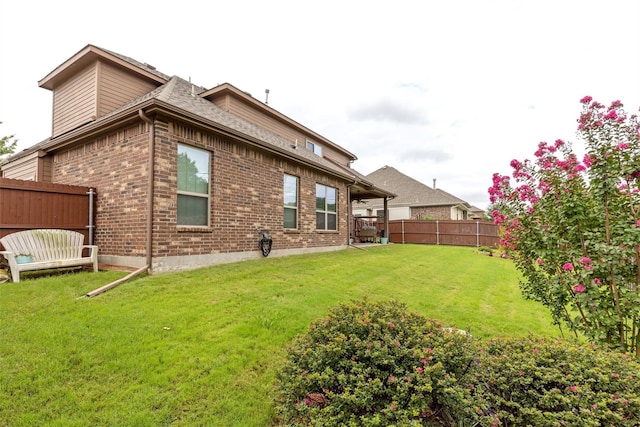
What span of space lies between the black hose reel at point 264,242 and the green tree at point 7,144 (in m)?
26.3

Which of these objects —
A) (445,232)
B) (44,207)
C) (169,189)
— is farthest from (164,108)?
(445,232)

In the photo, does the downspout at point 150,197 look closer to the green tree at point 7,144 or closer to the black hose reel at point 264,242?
the black hose reel at point 264,242

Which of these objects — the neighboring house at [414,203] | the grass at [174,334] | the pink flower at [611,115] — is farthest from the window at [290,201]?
the neighboring house at [414,203]

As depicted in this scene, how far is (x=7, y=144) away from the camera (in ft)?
72.5

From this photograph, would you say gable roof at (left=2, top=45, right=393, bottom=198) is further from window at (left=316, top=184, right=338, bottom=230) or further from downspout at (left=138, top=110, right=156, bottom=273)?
window at (left=316, top=184, right=338, bottom=230)

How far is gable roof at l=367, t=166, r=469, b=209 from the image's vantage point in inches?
1001

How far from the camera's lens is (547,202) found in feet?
9.59

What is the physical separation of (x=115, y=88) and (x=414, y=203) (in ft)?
73.9

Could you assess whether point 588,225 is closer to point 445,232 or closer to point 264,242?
point 264,242

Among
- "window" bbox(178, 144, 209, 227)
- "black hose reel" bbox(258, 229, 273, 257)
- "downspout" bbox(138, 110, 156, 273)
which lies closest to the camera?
"downspout" bbox(138, 110, 156, 273)

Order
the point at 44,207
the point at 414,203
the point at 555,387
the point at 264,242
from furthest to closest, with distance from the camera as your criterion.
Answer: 1. the point at 414,203
2. the point at 264,242
3. the point at 44,207
4. the point at 555,387

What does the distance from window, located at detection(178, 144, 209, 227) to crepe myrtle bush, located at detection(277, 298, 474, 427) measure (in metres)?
4.81

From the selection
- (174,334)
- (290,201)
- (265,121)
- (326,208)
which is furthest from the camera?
(265,121)

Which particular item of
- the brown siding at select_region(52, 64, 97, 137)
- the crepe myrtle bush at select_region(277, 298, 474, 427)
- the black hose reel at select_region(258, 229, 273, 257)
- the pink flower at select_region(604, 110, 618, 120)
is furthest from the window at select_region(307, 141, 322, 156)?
the crepe myrtle bush at select_region(277, 298, 474, 427)
